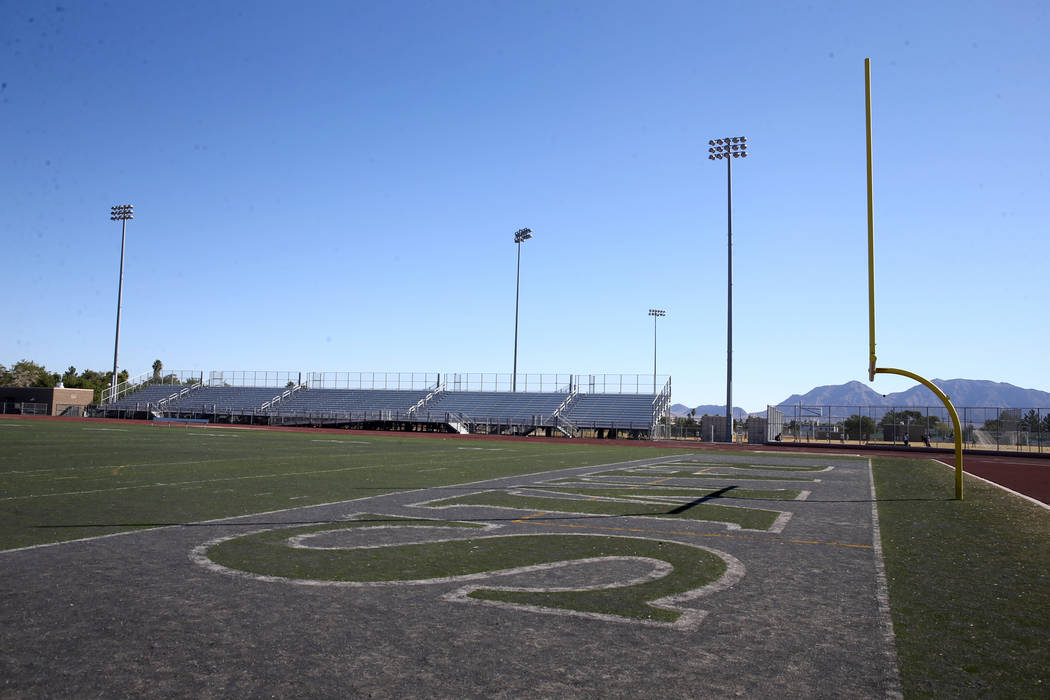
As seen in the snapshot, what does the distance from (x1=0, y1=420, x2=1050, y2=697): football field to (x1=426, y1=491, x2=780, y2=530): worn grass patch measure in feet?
0.22

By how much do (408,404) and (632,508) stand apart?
52731 millimetres

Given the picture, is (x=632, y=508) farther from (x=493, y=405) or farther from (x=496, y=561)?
(x=493, y=405)

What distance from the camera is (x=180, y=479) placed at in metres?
12.6

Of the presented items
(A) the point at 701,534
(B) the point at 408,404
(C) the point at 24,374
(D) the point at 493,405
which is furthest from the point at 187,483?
(C) the point at 24,374

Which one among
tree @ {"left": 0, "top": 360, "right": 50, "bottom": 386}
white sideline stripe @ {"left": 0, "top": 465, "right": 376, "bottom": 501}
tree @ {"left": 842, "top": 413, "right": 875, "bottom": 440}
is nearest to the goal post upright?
white sideline stripe @ {"left": 0, "top": 465, "right": 376, "bottom": 501}

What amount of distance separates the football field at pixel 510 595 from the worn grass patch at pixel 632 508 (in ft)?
0.22

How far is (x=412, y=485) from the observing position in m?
12.4

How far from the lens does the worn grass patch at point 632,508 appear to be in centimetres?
906

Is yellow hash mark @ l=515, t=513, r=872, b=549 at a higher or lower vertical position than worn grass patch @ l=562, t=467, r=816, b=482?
higher

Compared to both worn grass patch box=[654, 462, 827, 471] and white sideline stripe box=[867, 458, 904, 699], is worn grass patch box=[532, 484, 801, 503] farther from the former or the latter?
worn grass patch box=[654, 462, 827, 471]

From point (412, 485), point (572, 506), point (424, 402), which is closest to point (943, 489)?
point (572, 506)

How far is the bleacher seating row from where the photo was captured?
54.0m

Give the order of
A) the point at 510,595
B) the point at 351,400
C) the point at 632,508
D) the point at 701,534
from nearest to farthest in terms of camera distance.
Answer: the point at 510,595 → the point at 701,534 → the point at 632,508 → the point at 351,400

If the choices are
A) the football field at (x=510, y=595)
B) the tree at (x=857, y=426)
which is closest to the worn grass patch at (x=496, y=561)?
the football field at (x=510, y=595)
